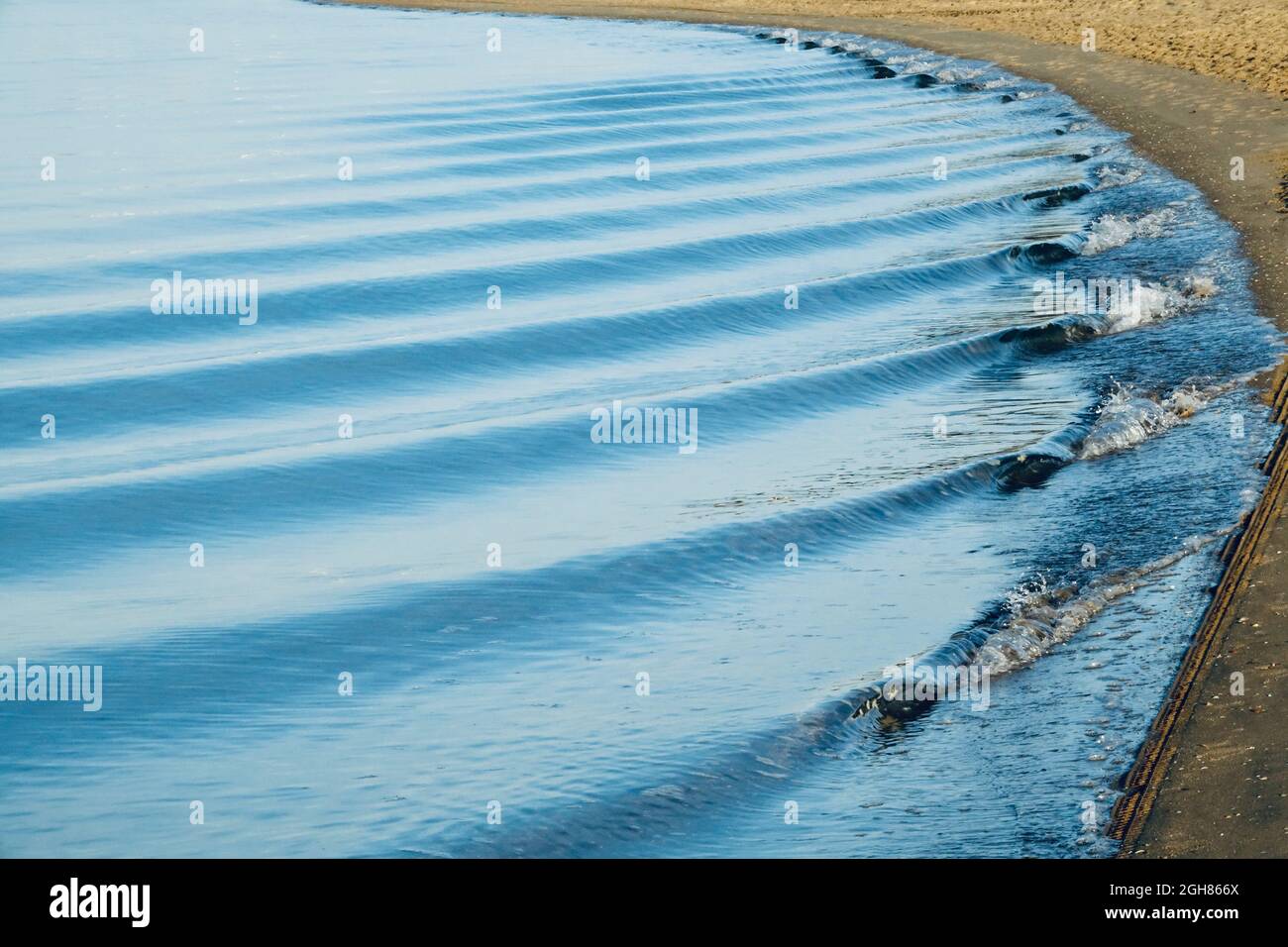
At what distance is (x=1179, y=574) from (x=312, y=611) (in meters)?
4.01

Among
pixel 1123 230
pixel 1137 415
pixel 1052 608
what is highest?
pixel 1123 230

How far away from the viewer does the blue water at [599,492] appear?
5605 millimetres

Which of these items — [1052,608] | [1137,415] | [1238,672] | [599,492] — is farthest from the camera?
Answer: [1137,415]

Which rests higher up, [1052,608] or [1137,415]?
[1137,415]

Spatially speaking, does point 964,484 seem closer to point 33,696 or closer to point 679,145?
point 33,696

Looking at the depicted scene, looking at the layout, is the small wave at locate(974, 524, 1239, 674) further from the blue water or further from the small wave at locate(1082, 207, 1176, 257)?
the small wave at locate(1082, 207, 1176, 257)

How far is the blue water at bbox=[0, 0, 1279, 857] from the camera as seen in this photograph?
561 cm

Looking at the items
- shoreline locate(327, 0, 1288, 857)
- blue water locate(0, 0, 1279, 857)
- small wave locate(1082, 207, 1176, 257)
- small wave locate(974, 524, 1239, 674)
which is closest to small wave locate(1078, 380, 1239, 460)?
blue water locate(0, 0, 1279, 857)

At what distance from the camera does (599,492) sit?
8727 millimetres

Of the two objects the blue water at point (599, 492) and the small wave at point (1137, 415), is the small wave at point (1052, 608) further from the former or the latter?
the small wave at point (1137, 415)

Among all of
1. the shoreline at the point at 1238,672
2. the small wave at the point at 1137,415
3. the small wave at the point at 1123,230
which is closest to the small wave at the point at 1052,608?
the shoreline at the point at 1238,672

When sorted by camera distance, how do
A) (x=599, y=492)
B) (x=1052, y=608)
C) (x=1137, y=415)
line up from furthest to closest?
(x=1137, y=415) < (x=599, y=492) < (x=1052, y=608)

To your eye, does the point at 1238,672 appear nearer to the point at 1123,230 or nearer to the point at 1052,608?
the point at 1052,608

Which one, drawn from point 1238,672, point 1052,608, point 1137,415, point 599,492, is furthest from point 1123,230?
point 1238,672
